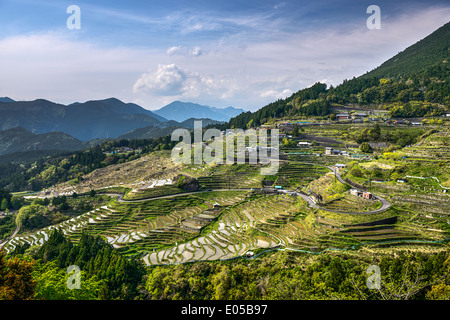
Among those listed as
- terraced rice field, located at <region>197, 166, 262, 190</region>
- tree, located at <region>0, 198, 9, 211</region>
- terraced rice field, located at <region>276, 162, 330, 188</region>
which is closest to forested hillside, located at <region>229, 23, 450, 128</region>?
terraced rice field, located at <region>276, 162, 330, 188</region>

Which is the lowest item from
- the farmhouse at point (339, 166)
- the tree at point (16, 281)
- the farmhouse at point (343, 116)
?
the tree at point (16, 281)

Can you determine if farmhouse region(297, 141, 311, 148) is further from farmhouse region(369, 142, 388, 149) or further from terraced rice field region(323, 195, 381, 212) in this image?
terraced rice field region(323, 195, 381, 212)

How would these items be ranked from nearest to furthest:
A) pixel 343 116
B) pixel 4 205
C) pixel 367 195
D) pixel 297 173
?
pixel 367 195 → pixel 297 173 → pixel 4 205 → pixel 343 116

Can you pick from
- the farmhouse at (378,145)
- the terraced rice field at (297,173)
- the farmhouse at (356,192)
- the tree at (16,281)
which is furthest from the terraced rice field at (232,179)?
the tree at (16,281)

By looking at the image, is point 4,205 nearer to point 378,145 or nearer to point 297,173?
point 297,173

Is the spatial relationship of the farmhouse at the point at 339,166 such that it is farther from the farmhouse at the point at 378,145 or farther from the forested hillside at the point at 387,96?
the forested hillside at the point at 387,96

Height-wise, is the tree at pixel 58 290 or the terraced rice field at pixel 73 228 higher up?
the tree at pixel 58 290

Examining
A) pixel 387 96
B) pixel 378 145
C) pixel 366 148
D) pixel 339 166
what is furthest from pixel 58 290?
pixel 387 96

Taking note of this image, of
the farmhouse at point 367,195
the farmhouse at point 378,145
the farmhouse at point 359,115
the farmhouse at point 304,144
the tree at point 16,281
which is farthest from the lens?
the farmhouse at point 359,115
